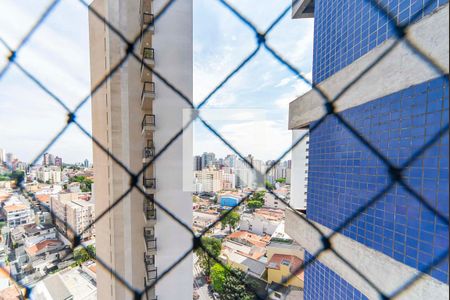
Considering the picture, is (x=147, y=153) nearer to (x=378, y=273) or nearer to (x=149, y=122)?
(x=149, y=122)

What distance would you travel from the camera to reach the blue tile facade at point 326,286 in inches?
97.3

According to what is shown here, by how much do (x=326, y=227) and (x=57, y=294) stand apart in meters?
9.14

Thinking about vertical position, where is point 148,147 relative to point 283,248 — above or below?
above

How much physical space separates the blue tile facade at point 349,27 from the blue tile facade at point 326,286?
101 inches

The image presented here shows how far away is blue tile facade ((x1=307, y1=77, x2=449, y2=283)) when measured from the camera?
4.69 feet

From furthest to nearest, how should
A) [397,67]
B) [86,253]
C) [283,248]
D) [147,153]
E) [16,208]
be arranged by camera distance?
[283,248], [16,208], [147,153], [397,67], [86,253]

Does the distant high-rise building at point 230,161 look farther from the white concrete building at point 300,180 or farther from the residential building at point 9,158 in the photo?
the white concrete building at point 300,180

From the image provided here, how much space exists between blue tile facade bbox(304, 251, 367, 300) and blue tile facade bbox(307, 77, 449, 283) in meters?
0.72

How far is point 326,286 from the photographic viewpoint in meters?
2.95

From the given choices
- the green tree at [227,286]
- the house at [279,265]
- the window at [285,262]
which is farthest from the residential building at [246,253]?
the window at [285,262]

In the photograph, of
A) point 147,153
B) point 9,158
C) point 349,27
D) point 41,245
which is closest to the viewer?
point 9,158

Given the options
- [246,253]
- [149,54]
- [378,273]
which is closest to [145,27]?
[149,54]

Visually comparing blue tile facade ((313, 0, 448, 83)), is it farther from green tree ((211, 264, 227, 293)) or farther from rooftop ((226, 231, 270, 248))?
rooftop ((226, 231, 270, 248))

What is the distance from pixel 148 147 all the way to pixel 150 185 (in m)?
0.39
